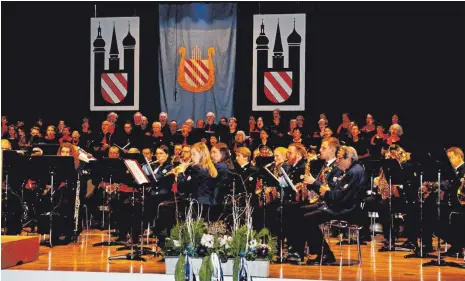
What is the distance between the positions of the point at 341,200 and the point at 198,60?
653 cm

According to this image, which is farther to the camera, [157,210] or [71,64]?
[71,64]

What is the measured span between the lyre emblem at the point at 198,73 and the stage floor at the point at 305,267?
537 centimetres

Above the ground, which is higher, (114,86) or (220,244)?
(114,86)

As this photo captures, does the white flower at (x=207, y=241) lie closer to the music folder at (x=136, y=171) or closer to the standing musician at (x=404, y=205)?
the music folder at (x=136, y=171)

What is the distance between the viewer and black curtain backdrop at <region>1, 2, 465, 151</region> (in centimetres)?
→ 1229

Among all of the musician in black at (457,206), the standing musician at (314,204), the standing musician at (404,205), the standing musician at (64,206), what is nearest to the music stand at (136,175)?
the standing musician at (64,206)

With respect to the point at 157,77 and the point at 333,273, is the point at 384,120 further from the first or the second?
the point at 333,273

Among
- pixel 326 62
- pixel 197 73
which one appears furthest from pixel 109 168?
pixel 326 62

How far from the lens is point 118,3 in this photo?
43.7ft

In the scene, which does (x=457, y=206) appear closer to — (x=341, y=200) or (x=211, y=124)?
(x=341, y=200)

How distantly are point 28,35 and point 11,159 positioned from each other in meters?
6.77

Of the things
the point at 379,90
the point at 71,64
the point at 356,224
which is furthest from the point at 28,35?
the point at 356,224

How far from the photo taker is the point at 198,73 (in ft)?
42.0

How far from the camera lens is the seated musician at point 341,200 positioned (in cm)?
677
